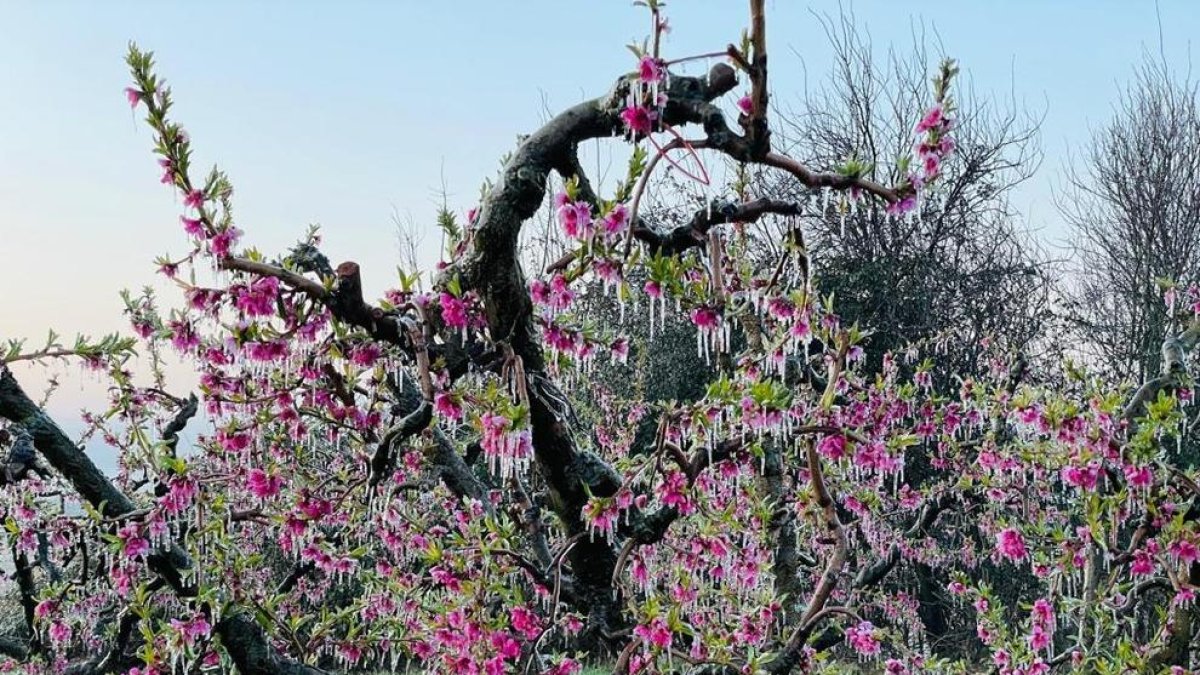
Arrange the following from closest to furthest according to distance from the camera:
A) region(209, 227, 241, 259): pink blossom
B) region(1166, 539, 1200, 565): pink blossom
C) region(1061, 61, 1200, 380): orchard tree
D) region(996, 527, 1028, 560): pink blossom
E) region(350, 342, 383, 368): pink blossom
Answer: region(209, 227, 241, 259): pink blossom
region(350, 342, 383, 368): pink blossom
region(1166, 539, 1200, 565): pink blossom
region(996, 527, 1028, 560): pink blossom
region(1061, 61, 1200, 380): orchard tree

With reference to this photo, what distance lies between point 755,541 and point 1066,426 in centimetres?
160

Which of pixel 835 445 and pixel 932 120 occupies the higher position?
pixel 932 120

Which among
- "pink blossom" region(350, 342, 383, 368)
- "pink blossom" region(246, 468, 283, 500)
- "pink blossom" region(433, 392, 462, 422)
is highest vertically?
"pink blossom" region(350, 342, 383, 368)

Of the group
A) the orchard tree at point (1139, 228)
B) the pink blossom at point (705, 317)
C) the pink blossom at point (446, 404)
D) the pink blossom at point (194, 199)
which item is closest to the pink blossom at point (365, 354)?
the pink blossom at point (446, 404)

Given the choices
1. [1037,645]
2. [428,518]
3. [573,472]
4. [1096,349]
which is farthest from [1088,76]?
[573,472]

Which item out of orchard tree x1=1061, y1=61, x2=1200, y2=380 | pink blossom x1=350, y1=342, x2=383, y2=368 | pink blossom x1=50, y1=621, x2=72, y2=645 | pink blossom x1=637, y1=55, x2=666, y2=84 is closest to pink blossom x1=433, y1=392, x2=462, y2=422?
pink blossom x1=350, y1=342, x2=383, y2=368

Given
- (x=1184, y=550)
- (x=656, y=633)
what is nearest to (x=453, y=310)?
(x=656, y=633)

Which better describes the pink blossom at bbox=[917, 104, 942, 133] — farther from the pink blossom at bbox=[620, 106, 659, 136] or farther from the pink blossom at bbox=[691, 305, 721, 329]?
the pink blossom at bbox=[620, 106, 659, 136]

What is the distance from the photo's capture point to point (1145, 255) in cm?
1026

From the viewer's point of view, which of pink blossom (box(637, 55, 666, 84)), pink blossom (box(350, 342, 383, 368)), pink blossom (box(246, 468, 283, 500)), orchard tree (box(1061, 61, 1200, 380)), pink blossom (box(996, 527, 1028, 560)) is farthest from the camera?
orchard tree (box(1061, 61, 1200, 380))

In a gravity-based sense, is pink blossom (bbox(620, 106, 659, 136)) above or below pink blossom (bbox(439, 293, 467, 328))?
above

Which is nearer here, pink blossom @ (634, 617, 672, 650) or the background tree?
pink blossom @ (634, 617, 672, 650)

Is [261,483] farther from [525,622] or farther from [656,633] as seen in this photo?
[656,633]

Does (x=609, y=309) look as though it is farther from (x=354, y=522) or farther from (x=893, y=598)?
(x=354, y=522)
